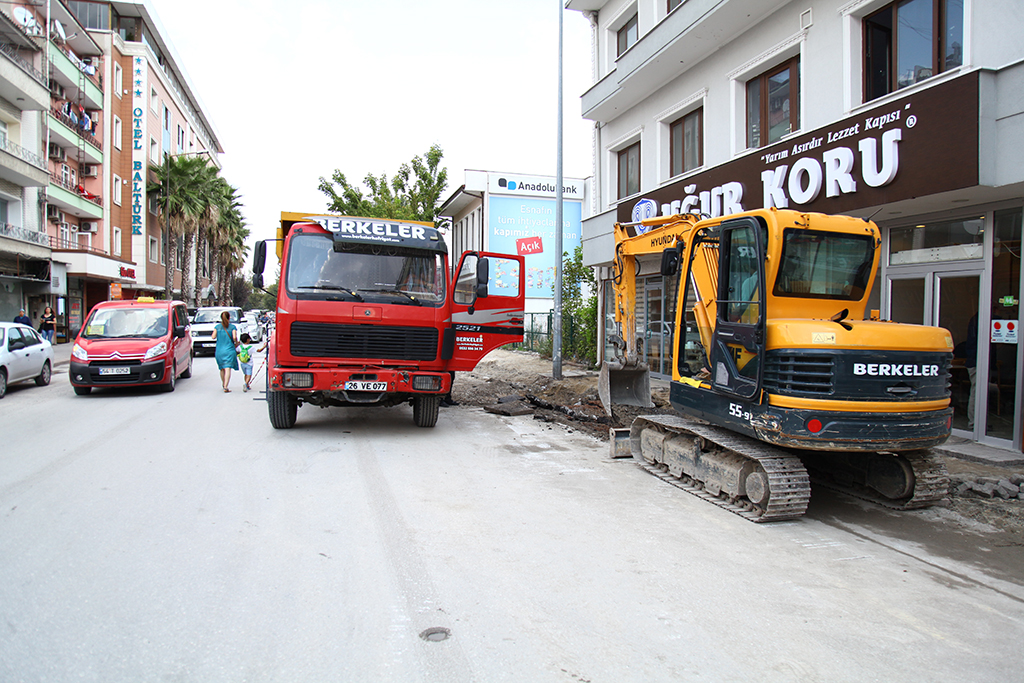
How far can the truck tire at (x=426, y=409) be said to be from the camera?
948cm

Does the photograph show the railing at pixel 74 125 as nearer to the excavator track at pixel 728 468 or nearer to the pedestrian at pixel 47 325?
the pedestrian at pixel 47 325

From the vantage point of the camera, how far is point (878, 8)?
959 cm

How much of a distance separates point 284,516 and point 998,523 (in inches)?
252

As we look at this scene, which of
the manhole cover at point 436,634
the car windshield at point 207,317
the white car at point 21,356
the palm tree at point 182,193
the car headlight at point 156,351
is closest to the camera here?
the manhole cover at point 436,634

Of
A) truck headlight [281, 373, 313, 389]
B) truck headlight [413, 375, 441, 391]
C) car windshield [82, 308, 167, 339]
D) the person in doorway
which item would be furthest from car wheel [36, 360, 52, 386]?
the person in doorway

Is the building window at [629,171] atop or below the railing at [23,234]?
atop

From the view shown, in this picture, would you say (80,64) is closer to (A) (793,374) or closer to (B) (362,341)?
(B) (362,341)

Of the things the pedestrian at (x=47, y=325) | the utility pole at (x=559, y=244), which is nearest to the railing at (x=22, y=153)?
the pedestrian at (x=47, y=325)

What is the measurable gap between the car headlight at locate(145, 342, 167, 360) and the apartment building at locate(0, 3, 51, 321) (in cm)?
1601

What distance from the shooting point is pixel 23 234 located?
26.0 m

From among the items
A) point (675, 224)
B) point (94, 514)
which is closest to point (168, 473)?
point (94, 514)

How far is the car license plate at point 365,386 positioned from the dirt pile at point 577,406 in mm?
3392

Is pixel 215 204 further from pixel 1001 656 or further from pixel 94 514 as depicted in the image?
pixel 1001 656

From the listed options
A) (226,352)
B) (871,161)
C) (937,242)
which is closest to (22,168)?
(226,352)
